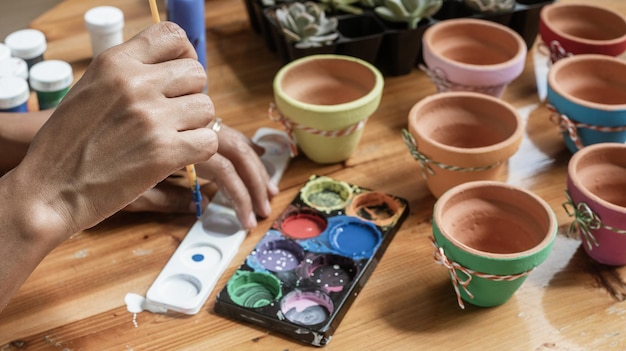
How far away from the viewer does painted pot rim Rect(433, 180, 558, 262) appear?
68cm

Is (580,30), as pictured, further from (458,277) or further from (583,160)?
(458,277)

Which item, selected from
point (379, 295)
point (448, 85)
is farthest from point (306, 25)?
point (379, 295)

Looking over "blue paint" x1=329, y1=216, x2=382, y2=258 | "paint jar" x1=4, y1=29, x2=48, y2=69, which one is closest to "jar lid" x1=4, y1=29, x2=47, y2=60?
"paint jar" x1=4, y1=29, x2=48, y2=69

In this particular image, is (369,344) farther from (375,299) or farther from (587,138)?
(587,138)

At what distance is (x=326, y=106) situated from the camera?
894 millimetres

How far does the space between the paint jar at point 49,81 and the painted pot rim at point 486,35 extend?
1.59ft

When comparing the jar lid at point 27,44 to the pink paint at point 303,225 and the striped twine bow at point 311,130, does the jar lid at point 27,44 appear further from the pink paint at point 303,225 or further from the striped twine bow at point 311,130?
the pink paint at point 303,225

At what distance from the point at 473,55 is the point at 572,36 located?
16 centimetres

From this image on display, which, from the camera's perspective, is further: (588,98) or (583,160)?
(588,98)

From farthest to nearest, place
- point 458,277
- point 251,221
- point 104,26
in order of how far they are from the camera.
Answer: point 104,26, point 251,221, point 458,277

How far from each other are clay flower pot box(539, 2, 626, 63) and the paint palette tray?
366 millimetres

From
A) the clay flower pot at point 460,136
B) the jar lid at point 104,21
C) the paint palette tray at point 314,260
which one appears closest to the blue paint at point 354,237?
the paint palette tray at point 314,260

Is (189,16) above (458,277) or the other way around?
above

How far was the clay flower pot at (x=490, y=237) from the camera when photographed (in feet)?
2.26
